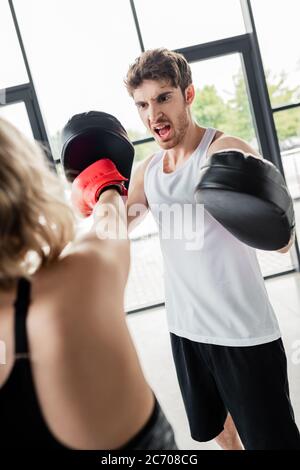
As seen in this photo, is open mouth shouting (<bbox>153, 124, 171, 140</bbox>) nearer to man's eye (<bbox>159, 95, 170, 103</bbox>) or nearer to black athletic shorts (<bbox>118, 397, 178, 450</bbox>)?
man's eye (<bbox>159, 95, 170, 103</bbox>)

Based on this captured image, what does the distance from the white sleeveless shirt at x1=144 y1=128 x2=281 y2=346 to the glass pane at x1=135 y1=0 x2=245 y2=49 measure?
227cm

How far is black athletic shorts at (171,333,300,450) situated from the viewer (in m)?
1.26

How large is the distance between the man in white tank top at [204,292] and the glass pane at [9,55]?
212 cm

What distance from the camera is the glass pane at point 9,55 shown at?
3.32 m

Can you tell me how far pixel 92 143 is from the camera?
1.39 m

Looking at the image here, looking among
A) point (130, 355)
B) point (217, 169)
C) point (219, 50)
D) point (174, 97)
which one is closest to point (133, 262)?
point (219, 50)

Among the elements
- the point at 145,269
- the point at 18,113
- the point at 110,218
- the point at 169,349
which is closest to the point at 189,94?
the point at 110,218

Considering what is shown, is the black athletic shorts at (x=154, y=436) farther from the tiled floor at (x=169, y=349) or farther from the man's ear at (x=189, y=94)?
the tiled floor at (x=169, y=349)

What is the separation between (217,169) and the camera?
3.98 feet

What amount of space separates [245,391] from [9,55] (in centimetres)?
314

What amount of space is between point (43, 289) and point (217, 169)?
745 mm

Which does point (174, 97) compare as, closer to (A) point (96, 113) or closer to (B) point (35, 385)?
(A) point (96, 113)

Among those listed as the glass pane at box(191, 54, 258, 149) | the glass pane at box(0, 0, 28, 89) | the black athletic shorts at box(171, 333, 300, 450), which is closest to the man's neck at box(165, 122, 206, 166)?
the black athletic shorts at box(171, 333, 300, 450)

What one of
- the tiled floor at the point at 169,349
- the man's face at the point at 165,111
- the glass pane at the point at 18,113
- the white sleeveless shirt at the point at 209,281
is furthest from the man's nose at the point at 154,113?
the glass pane at the point at 18,113
